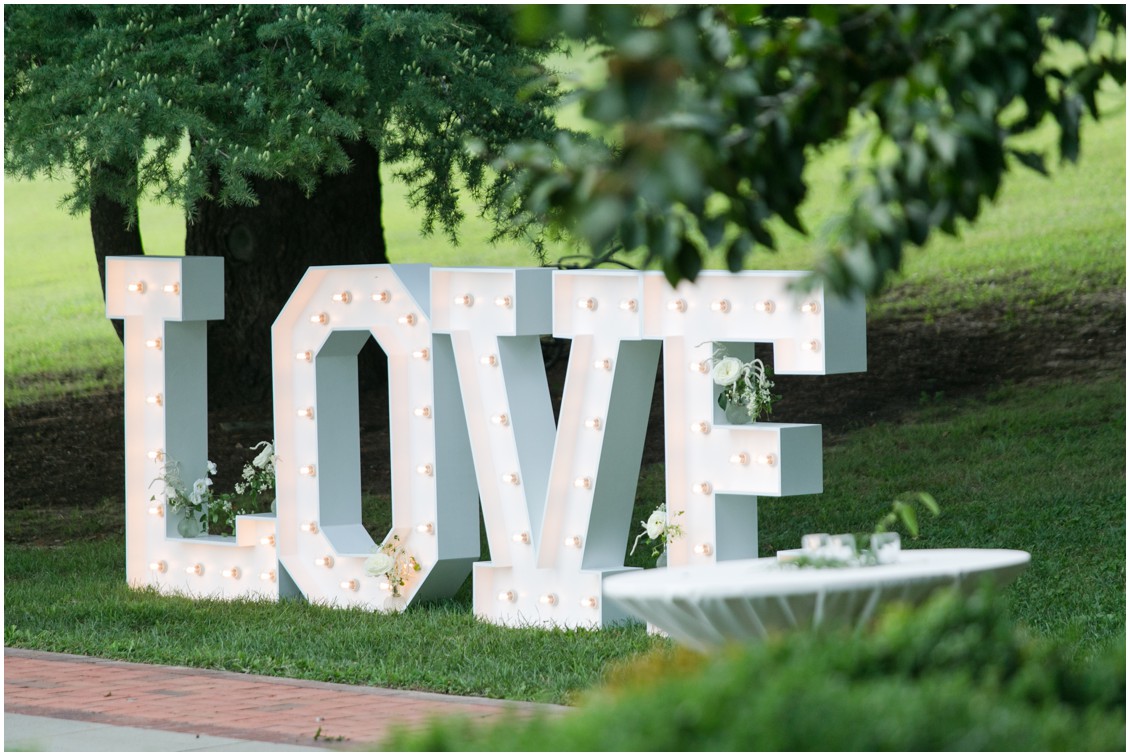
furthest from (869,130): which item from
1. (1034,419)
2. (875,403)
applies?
(875,403)

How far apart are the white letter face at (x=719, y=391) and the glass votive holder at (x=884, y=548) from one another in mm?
Result: 2578

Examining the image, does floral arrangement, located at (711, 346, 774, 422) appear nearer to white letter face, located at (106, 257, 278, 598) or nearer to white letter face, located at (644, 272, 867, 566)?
white letter face, located at (644, 272, 867, 566)

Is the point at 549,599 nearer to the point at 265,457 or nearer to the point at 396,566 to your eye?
the point at 396,566

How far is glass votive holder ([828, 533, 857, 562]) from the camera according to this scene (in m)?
6.10

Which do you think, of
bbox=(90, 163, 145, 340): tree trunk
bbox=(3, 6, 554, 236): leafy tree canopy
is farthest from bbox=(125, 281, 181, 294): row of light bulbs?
bbox=(90, 163, 145, 340): tree trunk

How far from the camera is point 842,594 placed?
5668 millimetres

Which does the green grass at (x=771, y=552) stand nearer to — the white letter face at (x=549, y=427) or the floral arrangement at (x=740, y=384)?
the white letter face at (x=549, y=427)

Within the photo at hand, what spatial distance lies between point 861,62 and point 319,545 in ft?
22.9

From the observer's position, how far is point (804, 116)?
446cm

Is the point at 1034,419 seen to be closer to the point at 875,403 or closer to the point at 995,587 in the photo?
the point at 875,403

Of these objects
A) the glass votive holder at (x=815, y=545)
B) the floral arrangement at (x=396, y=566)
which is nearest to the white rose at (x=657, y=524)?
the floral arrangement at (x=396, y=566)

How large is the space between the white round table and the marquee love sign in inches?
111

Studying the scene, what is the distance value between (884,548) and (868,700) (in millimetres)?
1783

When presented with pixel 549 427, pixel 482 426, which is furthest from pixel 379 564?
pixel 549 427
